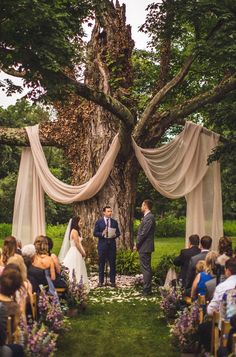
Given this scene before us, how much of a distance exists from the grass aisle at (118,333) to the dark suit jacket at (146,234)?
1.18 meters

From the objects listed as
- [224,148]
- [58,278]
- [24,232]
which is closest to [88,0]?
[224,148]

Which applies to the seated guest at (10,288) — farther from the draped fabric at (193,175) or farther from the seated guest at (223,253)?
the draped fabric at (193,175)

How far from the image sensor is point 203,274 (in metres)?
9.44

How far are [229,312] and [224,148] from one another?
29.2 feet

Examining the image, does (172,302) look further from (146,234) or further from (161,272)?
(161,272)

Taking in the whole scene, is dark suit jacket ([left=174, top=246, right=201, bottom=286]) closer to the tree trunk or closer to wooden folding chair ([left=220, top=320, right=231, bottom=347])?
wooden folding chair ([left=220, top=320, right=231, bottom=347])

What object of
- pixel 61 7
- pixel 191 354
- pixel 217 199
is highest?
pixel 61 7

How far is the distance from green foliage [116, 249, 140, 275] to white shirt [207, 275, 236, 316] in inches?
356

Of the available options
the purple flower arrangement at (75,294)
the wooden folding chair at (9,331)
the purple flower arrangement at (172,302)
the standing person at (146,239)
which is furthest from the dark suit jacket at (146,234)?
the wooden folding chair at (9,331)

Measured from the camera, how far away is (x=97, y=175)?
17844 millimetres

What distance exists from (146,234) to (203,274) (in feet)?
13.3

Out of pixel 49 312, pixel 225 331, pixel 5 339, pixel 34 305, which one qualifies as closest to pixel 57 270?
pixel 49 312

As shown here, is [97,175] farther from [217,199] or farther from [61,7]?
[61,7]

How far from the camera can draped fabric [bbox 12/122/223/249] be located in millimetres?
17641
